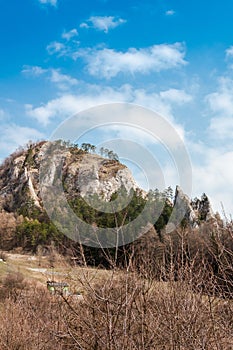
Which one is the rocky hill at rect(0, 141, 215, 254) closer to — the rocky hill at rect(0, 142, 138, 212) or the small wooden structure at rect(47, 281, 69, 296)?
the rocky hill at rect(0, 142, 138, 212)

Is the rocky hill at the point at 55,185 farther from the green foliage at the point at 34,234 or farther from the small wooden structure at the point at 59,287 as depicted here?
the small wooden structure at the point at 59,287

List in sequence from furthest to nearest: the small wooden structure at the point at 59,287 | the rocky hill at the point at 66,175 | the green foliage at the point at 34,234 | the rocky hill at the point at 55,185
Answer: the rocky hill at the point at 66,175
the rocky hill at the point at 55,185
the green foliage at the point at 34,234
the small wooden structure at the point at 59,287

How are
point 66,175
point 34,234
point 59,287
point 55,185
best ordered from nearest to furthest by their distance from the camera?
1. point 59,287
2. point 34,234
3. point 55,185
4. point 66,175

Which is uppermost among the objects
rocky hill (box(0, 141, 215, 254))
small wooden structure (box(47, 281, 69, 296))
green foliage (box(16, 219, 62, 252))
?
rocky hill (box(0, 141, 215, 254))

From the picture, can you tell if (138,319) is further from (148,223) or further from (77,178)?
(77,178)

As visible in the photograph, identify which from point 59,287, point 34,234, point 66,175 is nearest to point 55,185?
point 66,175

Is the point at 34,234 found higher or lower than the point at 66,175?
lower

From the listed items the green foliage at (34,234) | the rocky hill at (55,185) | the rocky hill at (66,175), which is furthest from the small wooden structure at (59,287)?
the rocky hill at (66,175)

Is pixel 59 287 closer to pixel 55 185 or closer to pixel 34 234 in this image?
pixel 34 234

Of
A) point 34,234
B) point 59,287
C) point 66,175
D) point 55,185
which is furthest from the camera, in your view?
point 66,175

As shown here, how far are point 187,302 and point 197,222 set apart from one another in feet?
195

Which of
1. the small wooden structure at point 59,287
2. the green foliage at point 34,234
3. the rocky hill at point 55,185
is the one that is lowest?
the small wooden structure at point 59,287

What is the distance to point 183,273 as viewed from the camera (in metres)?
5.14

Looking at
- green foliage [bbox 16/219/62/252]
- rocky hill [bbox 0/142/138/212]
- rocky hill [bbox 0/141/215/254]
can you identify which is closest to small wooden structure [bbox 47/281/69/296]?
rocky hill [bbox 0/141/215/254]
